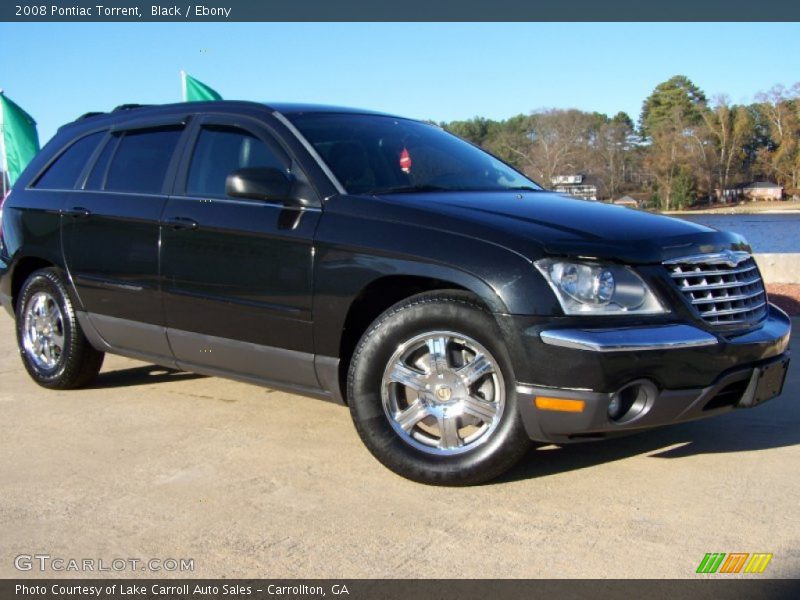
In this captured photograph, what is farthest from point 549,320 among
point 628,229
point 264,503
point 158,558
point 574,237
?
A: point 158,558

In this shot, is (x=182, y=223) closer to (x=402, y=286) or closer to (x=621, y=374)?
(x=402, y=286)

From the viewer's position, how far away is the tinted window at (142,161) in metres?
5.07

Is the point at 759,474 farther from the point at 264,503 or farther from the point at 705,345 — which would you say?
the point at 264,503

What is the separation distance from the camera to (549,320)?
345 cm

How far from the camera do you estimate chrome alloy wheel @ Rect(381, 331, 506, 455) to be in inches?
146

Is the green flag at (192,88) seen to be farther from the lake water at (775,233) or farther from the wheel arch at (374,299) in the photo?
the wheel arch at (374,299)

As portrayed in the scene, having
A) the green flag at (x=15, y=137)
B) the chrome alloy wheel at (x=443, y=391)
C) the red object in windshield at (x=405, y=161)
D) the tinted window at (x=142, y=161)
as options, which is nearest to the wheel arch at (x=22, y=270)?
the tinted window at (x=142, y=161)

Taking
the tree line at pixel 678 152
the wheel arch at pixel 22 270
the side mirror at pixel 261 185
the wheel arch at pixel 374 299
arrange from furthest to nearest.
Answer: the tree line at pixel 678 152 → the wheel arch at pixel 22 270 → the side mirror at pixel 261 185 → the wheel arch at pixel 374 299

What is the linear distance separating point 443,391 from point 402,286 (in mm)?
561

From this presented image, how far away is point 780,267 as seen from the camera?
1061 cm

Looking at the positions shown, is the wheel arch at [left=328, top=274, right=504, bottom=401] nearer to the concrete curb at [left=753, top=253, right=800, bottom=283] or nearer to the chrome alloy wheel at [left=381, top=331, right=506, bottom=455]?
the chrome alloy wheel at [left=381, top=331, right=506, bottom=455]

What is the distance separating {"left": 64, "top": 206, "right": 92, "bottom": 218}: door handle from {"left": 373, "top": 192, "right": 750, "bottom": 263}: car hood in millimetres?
2249

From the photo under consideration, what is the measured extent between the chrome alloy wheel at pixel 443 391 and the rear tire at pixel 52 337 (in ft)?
8.70

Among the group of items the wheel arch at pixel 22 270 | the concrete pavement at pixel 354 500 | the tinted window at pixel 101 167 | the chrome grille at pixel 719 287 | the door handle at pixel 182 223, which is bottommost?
the concrete pavement at pixel 354 500
